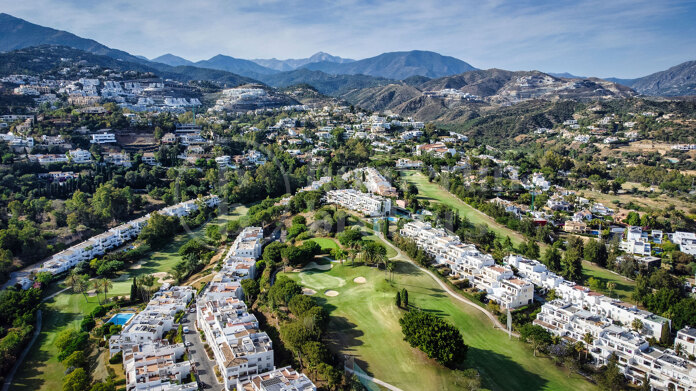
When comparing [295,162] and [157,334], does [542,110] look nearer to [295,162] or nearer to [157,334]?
[295,162]

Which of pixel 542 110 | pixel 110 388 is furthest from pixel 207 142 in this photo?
pixel 542 110

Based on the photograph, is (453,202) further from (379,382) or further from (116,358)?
(116,358)

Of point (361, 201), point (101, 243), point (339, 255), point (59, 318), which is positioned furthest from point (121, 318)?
point (361, 201)

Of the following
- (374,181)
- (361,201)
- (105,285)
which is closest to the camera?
(105,285)

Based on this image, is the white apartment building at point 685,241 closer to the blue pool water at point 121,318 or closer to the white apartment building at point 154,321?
the white apartment building at point 154,321

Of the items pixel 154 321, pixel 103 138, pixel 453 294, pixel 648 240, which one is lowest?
pixel 154 321

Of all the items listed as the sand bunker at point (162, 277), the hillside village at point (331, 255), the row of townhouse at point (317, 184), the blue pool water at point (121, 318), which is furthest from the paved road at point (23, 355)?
the row of townhouse at point (317, 184)

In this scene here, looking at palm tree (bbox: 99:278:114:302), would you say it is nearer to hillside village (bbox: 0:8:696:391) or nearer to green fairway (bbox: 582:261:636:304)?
hillside village (bbox: 0:8:696:391)

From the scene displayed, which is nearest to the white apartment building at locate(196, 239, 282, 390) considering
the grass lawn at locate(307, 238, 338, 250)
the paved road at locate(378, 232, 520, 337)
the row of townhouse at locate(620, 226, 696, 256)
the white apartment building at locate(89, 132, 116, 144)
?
the grass lawn at locate(307, 238, 338, 250)
